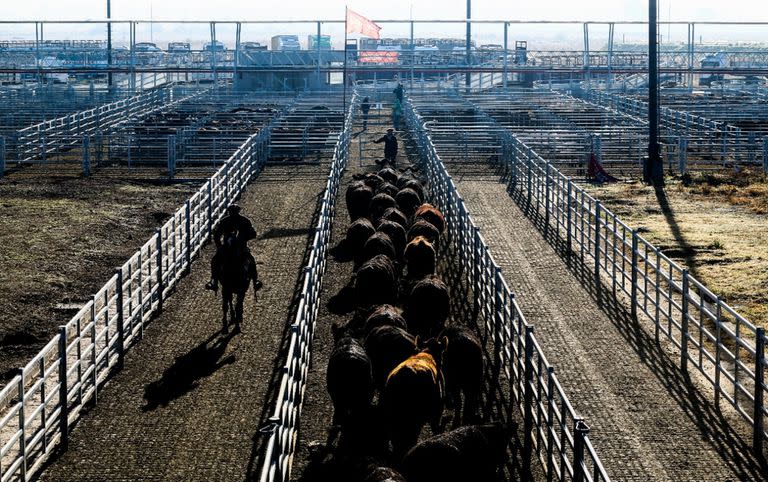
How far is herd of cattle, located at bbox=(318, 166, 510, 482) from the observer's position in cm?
955

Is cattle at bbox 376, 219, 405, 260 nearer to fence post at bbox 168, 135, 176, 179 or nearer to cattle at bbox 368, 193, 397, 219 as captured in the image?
cattle at bbox 368, 193, 397, 219

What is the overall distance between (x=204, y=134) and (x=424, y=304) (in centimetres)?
2354

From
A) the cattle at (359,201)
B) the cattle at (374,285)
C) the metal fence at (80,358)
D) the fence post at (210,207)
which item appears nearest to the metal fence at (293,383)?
Result: the cattle at (374,285)

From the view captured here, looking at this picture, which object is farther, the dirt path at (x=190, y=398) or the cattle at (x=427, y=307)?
the cattle at (x=427, y=307)

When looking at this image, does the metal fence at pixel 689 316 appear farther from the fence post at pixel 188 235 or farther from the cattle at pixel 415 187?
the fence post at pixel 188 235

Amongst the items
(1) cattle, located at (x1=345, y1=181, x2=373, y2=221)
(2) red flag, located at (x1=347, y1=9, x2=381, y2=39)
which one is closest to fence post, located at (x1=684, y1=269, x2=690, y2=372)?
(1) cattle, located at (x1=345, y1=181, x2=373, y2=221)

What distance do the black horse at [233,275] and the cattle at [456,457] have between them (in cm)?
578

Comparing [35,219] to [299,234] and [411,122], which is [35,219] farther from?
[411,122]

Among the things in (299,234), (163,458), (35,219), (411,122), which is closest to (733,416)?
(163,458)

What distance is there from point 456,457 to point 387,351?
2905mm

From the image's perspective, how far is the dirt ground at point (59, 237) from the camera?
1567 centimetres


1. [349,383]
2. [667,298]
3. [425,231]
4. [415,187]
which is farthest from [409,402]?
[415,187]

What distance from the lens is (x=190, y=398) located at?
1234 centimetres

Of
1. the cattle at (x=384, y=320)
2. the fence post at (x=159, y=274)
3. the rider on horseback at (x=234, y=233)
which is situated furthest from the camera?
the fence post at (x=159, y=274)
